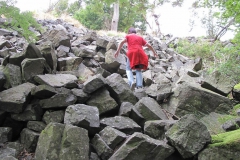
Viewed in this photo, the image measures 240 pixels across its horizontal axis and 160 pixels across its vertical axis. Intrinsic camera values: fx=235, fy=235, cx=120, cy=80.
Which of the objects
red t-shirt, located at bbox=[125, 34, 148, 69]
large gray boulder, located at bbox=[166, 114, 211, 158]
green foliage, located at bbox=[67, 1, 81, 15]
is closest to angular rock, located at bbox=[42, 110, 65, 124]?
large gray boulder, located at bbox=[166, 114, 211, 158]

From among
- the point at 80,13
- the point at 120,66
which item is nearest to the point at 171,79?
the point at 120,66

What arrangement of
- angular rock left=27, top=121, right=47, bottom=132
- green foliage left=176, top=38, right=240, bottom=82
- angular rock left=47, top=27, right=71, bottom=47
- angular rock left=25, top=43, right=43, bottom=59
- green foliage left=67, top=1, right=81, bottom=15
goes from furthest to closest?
green foliage left=67, top=1, right=81, bottom=15
green foliage left=176, top=38, right=240, bottom=82
angular rock left=47, top=27, right=71, bottom=47
angular rock left=25, top=43, right=43, bottom=59
angular rock left=27, top=121, right=47, bottom=132

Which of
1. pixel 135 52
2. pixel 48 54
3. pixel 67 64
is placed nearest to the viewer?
pixel 48 54

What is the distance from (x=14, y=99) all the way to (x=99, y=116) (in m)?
1.71

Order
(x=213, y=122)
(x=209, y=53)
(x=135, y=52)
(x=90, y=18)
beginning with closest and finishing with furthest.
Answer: (x=213, y=122)
(x=135, y=52)
(x=209, y=53)
(x=90, y=18)

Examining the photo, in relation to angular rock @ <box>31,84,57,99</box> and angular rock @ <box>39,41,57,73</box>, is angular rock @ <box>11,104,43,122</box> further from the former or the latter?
angular rock @ <box>39,41,57,73</box>

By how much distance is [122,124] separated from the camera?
4.41 meters

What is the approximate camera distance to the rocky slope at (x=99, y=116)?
135 inches

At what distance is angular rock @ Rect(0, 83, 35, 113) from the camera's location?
15.0ft

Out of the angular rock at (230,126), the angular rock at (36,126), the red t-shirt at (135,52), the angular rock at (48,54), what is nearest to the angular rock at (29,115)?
the angular rock at (36,126)

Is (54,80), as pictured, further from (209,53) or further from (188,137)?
(209,53)

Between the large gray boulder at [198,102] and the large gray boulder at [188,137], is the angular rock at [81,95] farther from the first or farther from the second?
the large gray boulder at [188,137]

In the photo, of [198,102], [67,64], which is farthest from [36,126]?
[198,102]

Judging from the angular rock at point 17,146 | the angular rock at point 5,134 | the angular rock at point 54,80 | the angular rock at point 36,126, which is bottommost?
the angular rock at point 17,146
